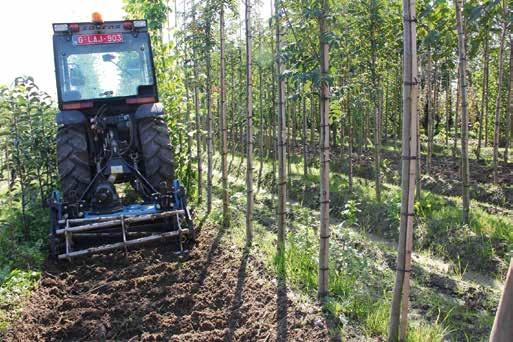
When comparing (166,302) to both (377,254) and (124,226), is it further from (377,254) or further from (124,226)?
(377,254)

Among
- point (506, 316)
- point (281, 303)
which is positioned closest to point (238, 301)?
point (281, 303)

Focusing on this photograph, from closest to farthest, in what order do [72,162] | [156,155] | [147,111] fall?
1. [72,162]
2. [156,155]
3. [147,111]

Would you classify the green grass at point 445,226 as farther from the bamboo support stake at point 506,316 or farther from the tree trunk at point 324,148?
the bamboo support stake at point 506,316

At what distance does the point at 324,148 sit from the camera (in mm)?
4289

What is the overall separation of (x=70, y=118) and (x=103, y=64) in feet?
3.27

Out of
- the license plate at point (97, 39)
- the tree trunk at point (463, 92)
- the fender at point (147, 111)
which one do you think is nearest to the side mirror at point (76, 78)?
the license plate at point (97, 39)

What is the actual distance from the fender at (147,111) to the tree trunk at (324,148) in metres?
3.43

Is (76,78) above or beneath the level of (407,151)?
above

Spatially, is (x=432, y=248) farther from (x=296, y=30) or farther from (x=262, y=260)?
(x=296, y=30)

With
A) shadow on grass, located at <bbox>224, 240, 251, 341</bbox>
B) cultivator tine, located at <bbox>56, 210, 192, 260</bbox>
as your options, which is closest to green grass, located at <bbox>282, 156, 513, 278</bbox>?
shadow on grass, located at <bbox>224, 240, 251, 341</bbox>

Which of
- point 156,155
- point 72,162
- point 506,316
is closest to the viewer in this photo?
point 506,316

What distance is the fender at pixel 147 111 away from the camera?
23.2 feet

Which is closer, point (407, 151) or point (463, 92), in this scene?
point (407, 151)

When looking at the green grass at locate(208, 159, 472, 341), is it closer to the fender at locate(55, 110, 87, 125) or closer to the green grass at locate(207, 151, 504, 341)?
the green grass at locate(207, 151, 504, 341)
